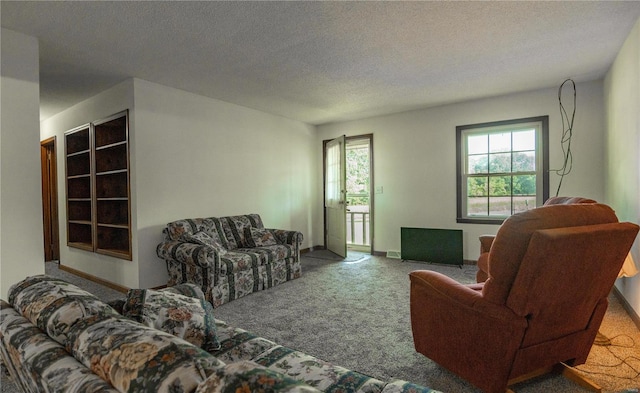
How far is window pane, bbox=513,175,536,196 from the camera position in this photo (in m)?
4.61

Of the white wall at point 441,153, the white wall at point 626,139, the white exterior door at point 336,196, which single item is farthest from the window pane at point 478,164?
the white exterior door at point 336,196

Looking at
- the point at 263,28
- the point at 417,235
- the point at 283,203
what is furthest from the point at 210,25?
the point at 417,235

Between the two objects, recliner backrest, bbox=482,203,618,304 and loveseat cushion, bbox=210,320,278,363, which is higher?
recliner backrest, bbox=482,203,618,304

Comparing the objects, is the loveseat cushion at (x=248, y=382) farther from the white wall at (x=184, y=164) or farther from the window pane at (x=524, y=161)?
the window pane at (x=524, y=161)

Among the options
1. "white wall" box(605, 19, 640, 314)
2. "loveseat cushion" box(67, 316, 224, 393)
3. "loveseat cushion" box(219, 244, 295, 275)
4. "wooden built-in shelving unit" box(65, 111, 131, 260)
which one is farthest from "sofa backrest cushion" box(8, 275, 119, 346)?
"white wall" box(605, 19, 640, 314)

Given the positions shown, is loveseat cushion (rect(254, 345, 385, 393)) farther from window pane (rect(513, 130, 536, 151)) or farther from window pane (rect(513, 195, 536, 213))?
window pane (rect(513, 130, 536, 151))

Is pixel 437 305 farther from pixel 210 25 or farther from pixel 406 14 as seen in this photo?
pixel 210 25

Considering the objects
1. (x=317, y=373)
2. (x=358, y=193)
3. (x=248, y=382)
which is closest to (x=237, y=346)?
(x=317, y=373)

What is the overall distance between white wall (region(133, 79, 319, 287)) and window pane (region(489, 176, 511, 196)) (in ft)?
10.3

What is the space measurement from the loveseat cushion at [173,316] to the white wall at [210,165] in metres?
2.71

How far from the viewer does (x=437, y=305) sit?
1.93 meters

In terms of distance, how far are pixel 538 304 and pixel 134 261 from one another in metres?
3.92

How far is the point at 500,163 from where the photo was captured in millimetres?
4836

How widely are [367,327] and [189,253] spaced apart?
1921mm
